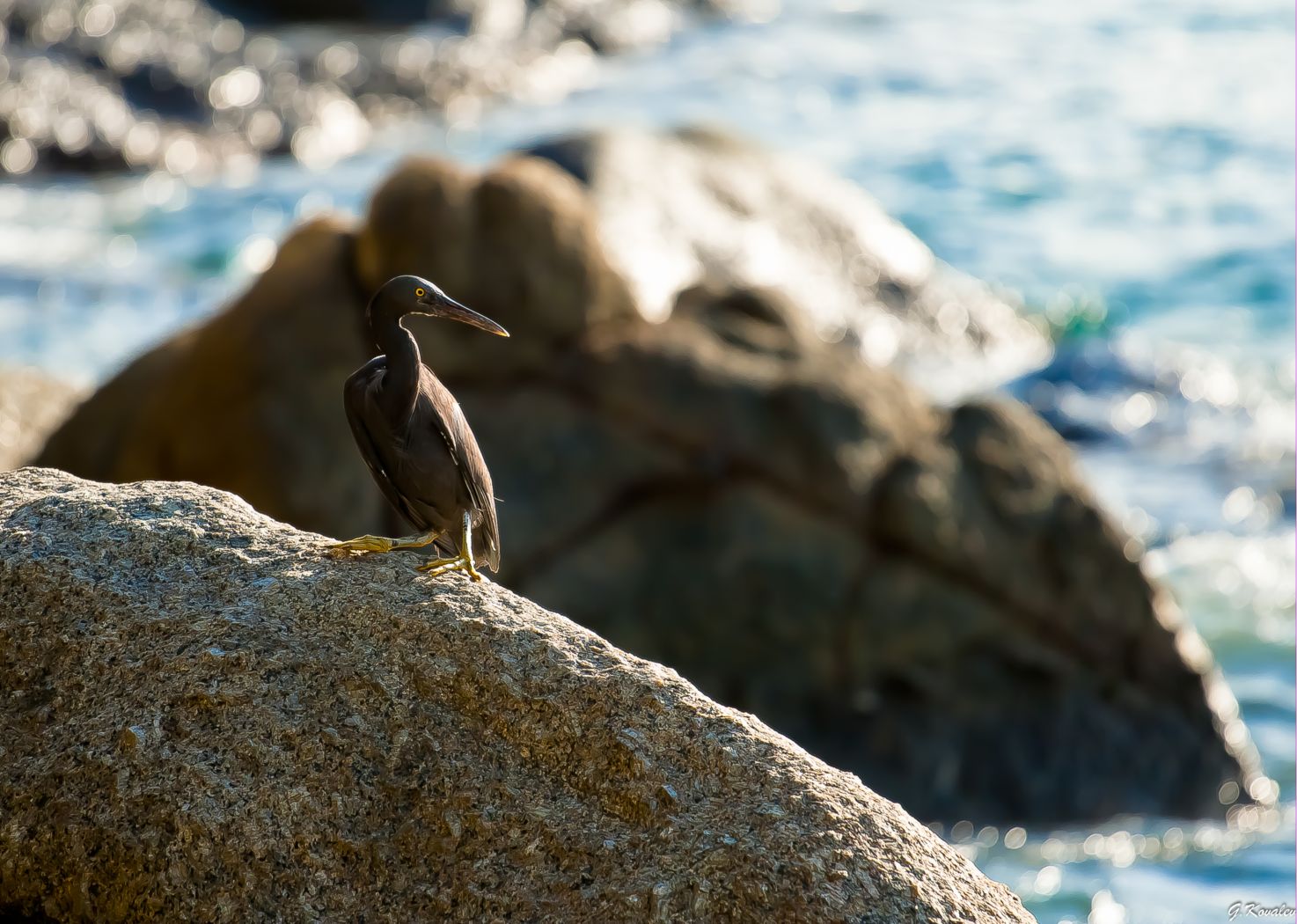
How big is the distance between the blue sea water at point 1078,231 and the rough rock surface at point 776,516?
49cm

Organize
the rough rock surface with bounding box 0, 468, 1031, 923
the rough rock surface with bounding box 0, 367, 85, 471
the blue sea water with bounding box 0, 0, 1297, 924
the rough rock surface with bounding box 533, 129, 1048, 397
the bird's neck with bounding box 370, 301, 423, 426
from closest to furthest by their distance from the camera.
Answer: the rough rock surface with bounding box 0, 468, 1031, 923 → the bird's neck with bounding box 370, 301, 423, 426 → the blue sea water with bounding box 0, 0, 1297, 924 → the rough rock surface with bounding box 0, 367, 85, 471 → the rough rock surface with bounding box 533, 129, 1048, 397

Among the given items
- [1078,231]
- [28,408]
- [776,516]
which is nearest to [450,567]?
[776,516]

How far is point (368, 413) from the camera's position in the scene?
3.87m

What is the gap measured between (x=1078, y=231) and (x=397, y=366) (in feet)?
47.0

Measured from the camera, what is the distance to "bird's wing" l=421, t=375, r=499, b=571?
12.8ft

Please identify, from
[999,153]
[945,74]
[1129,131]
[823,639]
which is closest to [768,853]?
[823,639]

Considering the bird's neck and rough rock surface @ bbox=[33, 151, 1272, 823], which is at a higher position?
the bird's neck

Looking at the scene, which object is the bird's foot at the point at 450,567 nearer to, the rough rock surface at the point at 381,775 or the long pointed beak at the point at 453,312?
the rough rock surface at the point at 381,775

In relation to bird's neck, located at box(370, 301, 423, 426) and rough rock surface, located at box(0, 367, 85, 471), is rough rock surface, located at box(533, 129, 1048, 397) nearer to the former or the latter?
rough rock surface, located at box(0, 367, 85, 471)

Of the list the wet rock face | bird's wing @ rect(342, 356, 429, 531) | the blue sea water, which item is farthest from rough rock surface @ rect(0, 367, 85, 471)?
the wet rock face

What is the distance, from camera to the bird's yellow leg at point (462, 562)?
149 inches

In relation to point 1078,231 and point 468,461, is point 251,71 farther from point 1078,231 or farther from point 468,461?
point 468,461

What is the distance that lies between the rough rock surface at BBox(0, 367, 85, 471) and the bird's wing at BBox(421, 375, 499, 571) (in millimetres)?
6280

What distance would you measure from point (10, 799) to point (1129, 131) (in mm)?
18460
